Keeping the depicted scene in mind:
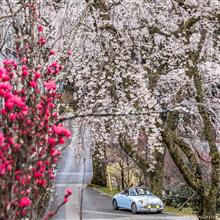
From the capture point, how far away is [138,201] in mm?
17594

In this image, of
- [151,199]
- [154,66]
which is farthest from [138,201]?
[154,66]

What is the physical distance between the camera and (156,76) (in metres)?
13.1

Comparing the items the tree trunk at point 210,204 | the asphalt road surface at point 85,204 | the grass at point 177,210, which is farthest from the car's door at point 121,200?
the tree trunk at point 210,204

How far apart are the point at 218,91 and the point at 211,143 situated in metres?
5.62

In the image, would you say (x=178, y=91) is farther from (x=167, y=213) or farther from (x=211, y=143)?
(x=167, y=213)

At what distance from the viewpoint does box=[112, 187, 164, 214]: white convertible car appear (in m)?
16.8

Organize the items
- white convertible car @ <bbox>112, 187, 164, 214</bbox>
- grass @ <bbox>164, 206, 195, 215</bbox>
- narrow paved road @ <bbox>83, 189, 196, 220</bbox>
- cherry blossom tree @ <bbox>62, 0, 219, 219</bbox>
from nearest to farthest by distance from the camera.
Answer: cherry blossom tree @ <bbox>62, 0, 219, 219</bbox> → narrow paved road @ <bbox>83, 189, 196, 220</bbox> → white convertible car @ <bbox>112, 187, 164, 214</bbox> → grass @ <bbox>164, 206, 195, 215</bbox>

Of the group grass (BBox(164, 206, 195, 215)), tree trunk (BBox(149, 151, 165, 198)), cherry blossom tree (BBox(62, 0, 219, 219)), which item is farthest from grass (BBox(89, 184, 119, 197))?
cherry blossom tree (BBox(62, 0, 219, 219))

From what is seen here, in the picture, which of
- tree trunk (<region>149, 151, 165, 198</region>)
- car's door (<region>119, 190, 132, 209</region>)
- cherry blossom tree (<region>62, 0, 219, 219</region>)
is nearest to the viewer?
cherry blossom tree (<region>62, 0, 219, 219</region>)

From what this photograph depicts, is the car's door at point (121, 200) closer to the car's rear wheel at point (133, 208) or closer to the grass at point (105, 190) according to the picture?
the car's rear wheel at point (133, 208)

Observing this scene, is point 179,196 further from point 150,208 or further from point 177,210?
point 150,208

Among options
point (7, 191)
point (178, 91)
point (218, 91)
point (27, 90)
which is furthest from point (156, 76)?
point (7, 191)

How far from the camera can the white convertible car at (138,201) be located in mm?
16844

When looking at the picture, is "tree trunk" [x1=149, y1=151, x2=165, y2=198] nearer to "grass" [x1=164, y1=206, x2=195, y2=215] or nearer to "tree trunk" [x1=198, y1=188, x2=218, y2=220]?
"grass" [x1=164, y1=206, x2=195, y2=215]
